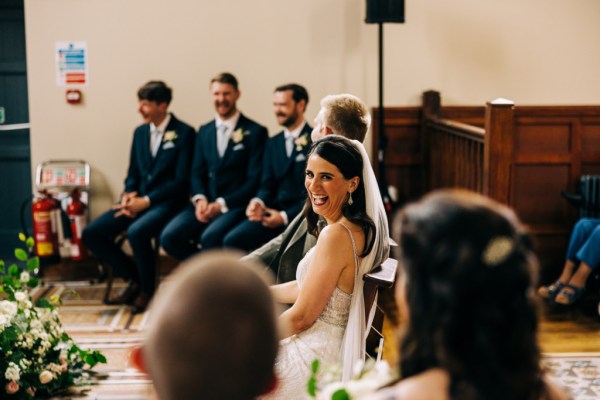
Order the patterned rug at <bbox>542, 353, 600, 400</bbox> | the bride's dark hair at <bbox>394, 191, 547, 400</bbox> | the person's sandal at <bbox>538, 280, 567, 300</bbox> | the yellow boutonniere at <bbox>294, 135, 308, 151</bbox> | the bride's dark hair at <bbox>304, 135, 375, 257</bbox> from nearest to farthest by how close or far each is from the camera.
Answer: the bride's dark hair at <bbox>394, 191, 547, 400</bbox>, the bride's dark hair at <bbox>304, 135, 375, 257</bbox>, the patterned rug at <bbox>542, 353, 600, 400</bbox>, the person's sandal at <bbox>538, 280, 567, 300</bbox>, the yellow boutonniere at <bbox>294, 135, 308, 151</bbox>

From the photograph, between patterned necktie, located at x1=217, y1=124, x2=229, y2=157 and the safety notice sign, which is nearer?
patterned necktie, located at x1=217, y1=124, x2=229, y2=157

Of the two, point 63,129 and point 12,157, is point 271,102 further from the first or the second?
point 12,157

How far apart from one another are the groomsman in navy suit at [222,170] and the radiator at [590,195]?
84.0 inches

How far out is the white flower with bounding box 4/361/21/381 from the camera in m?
3.52

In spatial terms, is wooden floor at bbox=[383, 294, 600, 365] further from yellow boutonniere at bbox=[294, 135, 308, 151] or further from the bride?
the bride

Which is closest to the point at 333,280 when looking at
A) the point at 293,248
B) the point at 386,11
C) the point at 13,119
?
the point at 293,248

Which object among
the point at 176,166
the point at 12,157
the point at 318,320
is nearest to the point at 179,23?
the point at 176,166

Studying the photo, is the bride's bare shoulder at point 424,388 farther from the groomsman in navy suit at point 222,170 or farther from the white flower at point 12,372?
the groomsman in navy suit at point 222,170

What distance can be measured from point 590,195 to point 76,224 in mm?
3565

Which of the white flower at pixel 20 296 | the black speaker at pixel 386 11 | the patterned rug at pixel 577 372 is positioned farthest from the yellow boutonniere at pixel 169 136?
the patterned rug at pixel 577 372

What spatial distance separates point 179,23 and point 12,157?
70.9 inches

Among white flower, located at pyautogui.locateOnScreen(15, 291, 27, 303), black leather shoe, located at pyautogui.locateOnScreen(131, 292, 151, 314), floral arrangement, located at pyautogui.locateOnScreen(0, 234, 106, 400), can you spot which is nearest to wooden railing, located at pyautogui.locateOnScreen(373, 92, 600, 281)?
black leather shoe, located at pyautogui.locateOnScreen(131, 292, 151, 314)

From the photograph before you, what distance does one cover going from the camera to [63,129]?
630cm

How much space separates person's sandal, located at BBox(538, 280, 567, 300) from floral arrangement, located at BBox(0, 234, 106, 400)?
2.88m
